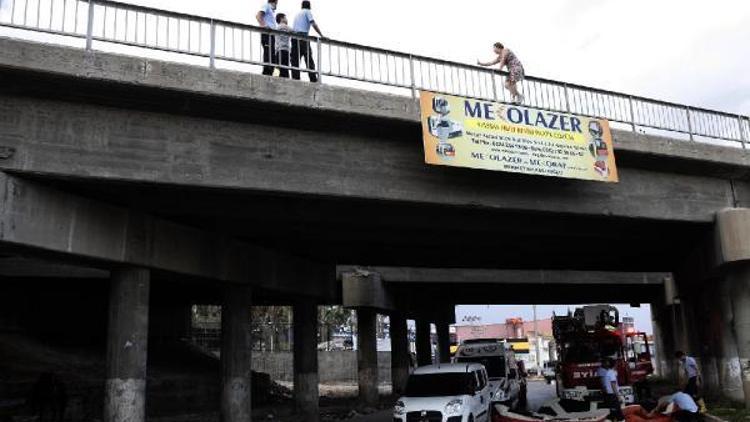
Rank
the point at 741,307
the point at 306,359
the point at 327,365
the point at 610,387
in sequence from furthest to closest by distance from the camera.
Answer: the point at 327,365
the point at 306,359
the point at 741,307
the point at 610,387

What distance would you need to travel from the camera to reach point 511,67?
16.8 m

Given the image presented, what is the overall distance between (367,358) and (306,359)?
10.9m

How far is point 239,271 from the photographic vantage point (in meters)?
18.7

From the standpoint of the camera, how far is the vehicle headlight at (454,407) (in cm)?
1463

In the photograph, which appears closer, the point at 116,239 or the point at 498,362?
the point at 116,239


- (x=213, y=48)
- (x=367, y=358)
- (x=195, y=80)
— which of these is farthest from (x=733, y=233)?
(x=367, y=358)

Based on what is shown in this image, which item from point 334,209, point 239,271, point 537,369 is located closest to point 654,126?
point 334,209

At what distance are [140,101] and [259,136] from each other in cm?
232

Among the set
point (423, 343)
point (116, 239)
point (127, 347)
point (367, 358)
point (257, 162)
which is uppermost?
point (257, 162)

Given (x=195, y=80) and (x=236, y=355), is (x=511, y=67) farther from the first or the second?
(x=236, y=355)

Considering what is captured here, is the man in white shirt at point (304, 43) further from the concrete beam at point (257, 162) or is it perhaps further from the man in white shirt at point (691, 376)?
the man in white shirt at point (691, 376)

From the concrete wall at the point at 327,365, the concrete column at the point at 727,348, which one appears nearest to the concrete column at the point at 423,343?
the concrete wall at the point at 327,365

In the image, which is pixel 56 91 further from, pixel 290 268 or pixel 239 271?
pixel 290 268

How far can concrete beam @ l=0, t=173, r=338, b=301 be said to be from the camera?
455 inches
